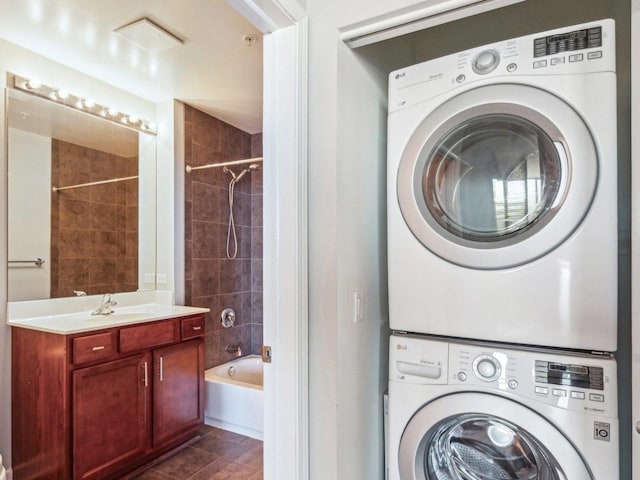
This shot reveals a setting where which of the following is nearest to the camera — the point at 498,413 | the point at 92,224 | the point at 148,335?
the point at 498,413

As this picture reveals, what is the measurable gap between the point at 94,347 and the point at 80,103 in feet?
5.26

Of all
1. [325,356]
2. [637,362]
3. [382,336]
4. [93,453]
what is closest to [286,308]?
[325,356]

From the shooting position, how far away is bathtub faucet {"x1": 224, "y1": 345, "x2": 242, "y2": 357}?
129 inches

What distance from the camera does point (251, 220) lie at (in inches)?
146

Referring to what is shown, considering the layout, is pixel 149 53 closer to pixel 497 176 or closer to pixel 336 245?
pixel 336 245

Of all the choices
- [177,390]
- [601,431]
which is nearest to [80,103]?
[177,390]

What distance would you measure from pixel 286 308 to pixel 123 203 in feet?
6.96

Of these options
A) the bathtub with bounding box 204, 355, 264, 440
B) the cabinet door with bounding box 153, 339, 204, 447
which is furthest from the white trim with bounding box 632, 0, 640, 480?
the cabinet door with bounding box 153, 339, 204, 447

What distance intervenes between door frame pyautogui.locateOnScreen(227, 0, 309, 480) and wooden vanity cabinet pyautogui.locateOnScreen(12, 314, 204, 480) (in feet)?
4.13

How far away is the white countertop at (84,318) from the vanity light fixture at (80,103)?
4.19 ft

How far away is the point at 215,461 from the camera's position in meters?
2.28

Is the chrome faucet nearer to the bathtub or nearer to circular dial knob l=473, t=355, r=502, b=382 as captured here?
the bathtub

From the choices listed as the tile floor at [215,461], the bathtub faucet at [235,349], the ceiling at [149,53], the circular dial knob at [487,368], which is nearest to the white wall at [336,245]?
the circular dial knob at [487,368]

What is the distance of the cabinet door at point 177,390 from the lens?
228 centimetres
